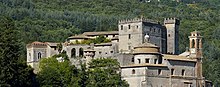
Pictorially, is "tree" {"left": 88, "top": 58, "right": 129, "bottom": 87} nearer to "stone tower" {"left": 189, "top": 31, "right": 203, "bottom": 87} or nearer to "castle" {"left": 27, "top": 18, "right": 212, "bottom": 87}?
"castle" {"left": 27, "top": 18, "right": 212, "bottom": 87}

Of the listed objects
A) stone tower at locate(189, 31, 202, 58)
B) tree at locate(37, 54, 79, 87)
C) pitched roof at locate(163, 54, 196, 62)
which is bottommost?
tree at locate(37, 54, 79, 87)

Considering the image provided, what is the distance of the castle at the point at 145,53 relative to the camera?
85.4 metres

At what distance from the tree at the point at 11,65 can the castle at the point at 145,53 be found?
9.63 metres

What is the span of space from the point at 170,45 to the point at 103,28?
3727cm

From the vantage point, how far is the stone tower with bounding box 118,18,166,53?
92688 millimetres

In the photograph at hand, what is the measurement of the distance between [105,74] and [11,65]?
1055 centimetres

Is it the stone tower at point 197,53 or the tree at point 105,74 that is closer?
the tree at point 105,74

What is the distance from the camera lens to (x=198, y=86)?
90.0 metres

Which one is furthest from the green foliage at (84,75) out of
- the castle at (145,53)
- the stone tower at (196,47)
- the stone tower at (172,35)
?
the stone tower at (172,35)

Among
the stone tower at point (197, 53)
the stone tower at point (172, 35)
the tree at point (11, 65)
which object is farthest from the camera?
the stone tower at point (172, 35)

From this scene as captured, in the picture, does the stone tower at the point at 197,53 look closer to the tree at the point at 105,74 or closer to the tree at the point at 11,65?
the tree at the point at 105,74

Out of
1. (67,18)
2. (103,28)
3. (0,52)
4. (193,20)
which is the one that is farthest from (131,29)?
(193,20)

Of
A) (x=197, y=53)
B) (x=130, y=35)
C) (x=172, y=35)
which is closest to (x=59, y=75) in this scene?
(x=130, y=35)

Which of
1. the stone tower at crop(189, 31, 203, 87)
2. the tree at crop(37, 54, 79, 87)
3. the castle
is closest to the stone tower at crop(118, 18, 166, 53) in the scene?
the castle
